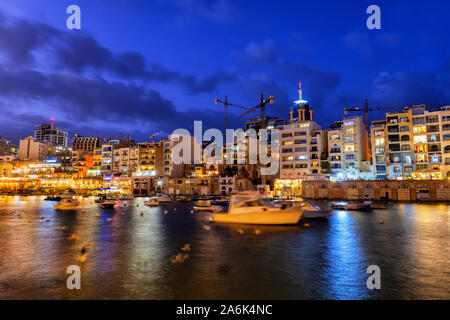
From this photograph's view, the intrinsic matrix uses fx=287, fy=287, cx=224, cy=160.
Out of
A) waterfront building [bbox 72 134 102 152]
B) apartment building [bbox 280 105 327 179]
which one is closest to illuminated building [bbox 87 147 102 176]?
waterfront building [bbox 72 134 102 152]

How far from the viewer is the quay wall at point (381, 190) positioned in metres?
65.2

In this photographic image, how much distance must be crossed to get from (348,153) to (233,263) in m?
78.4

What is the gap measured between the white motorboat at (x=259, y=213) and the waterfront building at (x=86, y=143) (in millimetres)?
182198

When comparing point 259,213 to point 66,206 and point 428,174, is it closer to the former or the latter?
point 66,206

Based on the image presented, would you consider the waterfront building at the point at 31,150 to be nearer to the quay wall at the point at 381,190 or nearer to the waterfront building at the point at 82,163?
the waterfront building at the point at 82,163

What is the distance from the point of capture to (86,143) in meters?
193

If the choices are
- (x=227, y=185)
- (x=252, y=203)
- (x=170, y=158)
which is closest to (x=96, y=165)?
(x=170, y=158)

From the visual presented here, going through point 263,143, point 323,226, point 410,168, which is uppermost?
point 263,143

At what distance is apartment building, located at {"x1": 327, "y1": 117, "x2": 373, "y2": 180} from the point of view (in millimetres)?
84287

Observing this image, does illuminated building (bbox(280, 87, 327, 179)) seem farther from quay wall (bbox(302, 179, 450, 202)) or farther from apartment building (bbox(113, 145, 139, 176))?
apartment building (bbox(113, 145, 139, 176))
